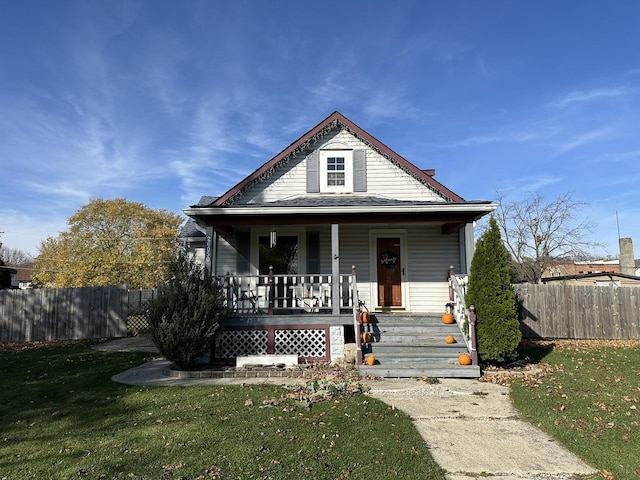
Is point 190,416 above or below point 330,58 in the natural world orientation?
below

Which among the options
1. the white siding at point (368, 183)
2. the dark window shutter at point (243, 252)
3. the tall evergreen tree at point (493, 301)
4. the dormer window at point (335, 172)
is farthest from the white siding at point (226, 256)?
the tall evergreen tree at point (493, 301)

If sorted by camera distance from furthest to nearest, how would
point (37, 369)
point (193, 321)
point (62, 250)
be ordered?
point (62, 250) < point (37, 369) < point (193, 321)

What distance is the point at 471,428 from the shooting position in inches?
196

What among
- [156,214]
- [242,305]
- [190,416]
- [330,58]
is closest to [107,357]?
[242,305]

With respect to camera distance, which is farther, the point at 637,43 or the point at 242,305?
the point at 637,43

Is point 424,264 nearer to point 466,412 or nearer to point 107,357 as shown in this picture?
point 466,412

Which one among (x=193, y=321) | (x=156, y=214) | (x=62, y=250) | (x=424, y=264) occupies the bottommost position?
(x=193, y=321)

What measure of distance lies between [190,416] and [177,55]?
9979 mm

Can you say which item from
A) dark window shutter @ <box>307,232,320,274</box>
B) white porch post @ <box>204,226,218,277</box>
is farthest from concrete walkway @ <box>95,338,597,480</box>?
dark window shutter @ <box>307,232,320,274</box>

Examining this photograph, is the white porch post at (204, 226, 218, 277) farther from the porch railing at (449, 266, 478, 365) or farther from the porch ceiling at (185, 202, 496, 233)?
the porch railing at (449, 266, 478, 365)

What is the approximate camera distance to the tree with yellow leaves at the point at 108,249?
88.1 ft

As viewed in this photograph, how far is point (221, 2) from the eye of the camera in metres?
9.94

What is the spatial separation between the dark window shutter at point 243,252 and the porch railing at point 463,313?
229 inches

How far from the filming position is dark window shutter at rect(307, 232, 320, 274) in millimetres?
11586
